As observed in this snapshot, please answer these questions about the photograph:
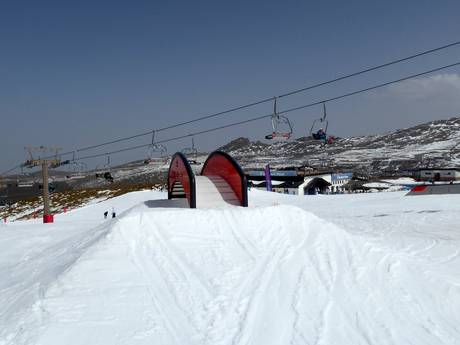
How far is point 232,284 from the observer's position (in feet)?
28.4

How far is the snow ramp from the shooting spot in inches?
259

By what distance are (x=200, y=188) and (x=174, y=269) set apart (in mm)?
8219

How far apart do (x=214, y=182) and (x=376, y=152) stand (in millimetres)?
132180

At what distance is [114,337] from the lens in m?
6.32

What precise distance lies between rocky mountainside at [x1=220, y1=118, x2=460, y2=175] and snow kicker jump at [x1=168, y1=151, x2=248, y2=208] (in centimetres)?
7811

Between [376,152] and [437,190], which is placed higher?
[376,152]

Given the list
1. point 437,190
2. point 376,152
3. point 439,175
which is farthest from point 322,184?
point 376,152

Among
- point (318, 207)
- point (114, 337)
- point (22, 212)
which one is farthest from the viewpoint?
point (22, 212)

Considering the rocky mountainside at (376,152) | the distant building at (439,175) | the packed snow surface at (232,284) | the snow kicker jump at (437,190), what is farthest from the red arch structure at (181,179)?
the rocky mountainside at (376,152)

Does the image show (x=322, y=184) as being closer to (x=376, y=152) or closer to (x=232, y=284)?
(x=232, y=284)

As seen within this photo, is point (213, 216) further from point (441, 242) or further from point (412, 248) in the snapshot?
point (441, 242)

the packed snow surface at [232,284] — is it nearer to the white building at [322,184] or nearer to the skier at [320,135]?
the skier at [320,135]

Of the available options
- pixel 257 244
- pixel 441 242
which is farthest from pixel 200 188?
pixel 441 242

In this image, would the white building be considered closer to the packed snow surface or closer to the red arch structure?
the red arch structure
